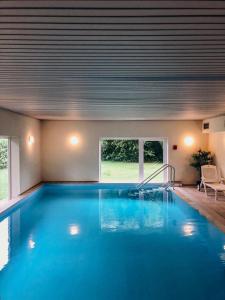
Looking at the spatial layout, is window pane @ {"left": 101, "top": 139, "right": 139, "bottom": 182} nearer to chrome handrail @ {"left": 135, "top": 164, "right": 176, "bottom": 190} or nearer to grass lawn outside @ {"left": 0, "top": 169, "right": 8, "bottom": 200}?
chrome handrail @ {"left": 135, "top": 164, "right": 176, "bottom": 190}

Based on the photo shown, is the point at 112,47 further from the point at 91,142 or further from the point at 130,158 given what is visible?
the point at 130,158

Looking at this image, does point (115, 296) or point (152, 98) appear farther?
point (152, 98)

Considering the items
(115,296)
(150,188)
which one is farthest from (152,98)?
(150,188)

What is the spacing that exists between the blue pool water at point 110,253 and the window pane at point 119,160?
4.22 metres

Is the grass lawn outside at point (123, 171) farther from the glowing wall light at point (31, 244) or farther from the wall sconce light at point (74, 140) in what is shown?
the glowing wall light at point (31, 244)

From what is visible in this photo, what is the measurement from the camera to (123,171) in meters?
13.6

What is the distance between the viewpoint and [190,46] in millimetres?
2926

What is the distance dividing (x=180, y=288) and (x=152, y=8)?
3383 millimetres

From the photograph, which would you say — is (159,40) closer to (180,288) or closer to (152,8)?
(152,8)

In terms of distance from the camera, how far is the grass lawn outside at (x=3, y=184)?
992cm

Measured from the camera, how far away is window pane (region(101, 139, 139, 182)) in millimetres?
13195

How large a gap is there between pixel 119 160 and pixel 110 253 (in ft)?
27.1

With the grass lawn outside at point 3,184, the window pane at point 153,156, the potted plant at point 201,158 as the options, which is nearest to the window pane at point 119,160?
the window pane at point 153,156

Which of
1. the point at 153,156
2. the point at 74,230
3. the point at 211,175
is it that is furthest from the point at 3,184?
the point at 211,175
